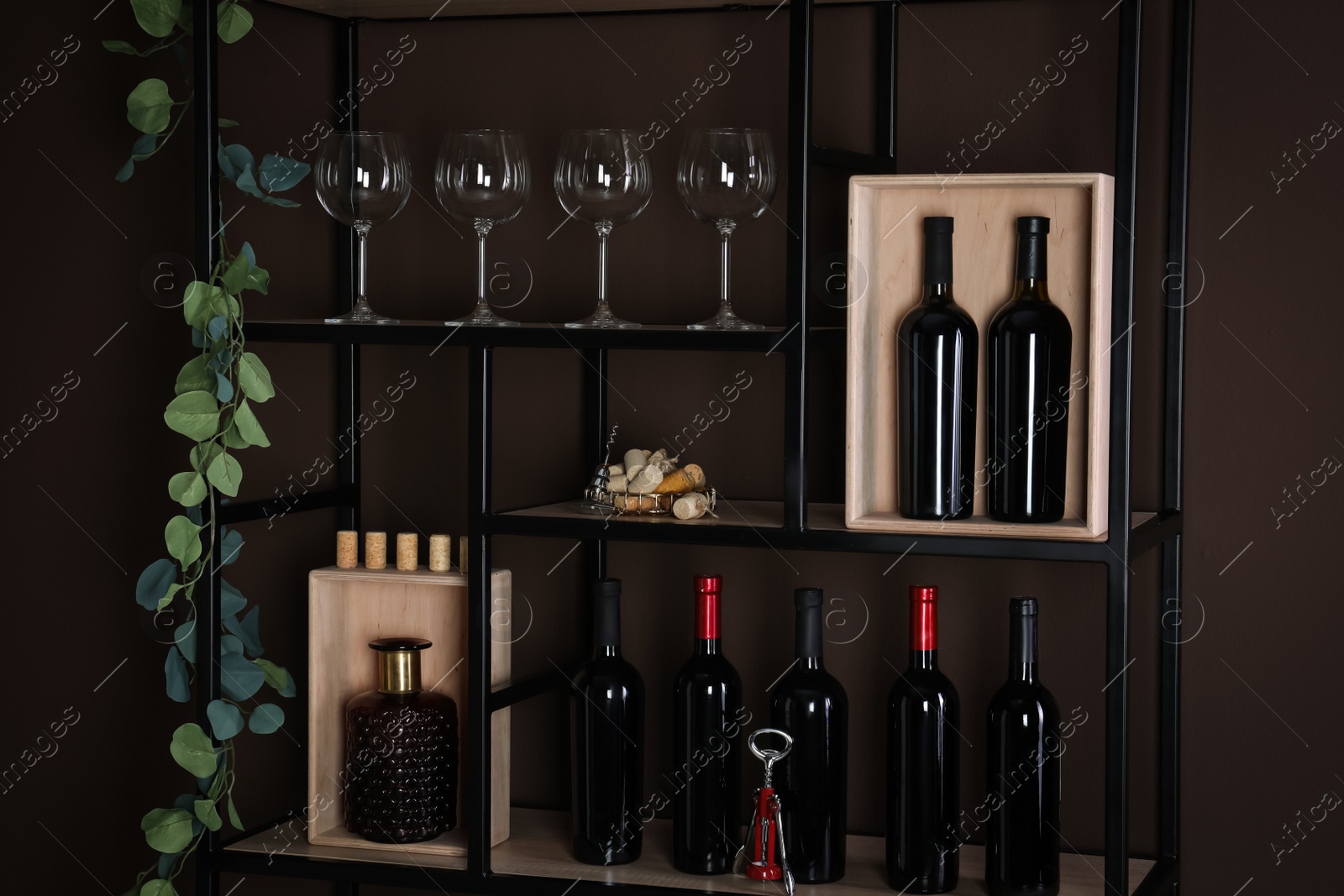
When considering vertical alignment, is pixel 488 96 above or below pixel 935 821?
above

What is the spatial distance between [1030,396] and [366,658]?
2.96ft

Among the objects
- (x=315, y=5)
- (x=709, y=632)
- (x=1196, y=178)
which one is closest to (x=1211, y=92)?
(x=1196, y=178)

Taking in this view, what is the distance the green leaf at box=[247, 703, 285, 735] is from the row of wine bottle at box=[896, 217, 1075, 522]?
0.77 metres

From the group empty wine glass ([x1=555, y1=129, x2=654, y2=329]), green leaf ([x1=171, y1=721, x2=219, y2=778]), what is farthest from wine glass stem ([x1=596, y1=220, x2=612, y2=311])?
green leaf ([x1=171, y1=721, x2=219, y2=778])

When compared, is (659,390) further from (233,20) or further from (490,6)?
(233,20)

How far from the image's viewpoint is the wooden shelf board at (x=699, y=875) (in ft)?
5.32

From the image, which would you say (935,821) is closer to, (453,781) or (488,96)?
(453,781)

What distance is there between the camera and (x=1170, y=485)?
1.73 metres

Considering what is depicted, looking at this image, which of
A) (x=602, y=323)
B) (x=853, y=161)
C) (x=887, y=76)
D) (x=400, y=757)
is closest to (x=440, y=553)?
(x=400, y=757)

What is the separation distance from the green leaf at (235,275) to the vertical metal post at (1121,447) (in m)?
0.96

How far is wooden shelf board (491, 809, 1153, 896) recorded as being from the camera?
5.32 feet

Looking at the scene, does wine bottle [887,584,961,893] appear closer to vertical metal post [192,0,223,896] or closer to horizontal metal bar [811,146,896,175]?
Result: horizontal metal bar [811,146,896,175]

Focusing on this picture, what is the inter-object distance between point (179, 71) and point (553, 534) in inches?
30.7

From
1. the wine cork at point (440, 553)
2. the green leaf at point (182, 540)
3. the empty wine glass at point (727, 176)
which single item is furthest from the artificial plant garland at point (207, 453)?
the empty wine glass at point (727, 176)
